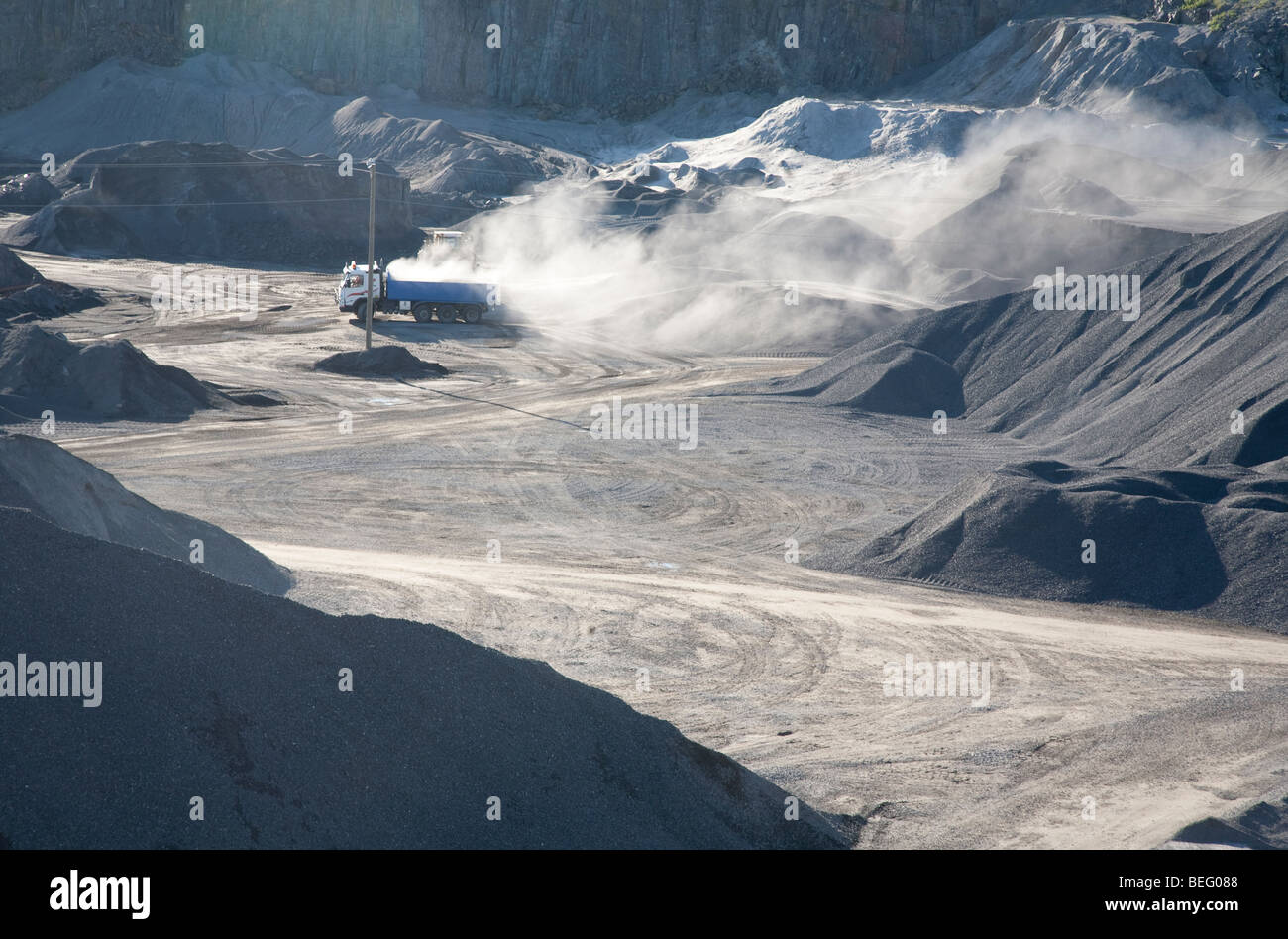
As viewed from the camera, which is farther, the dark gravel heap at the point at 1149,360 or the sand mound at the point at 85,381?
the sand mound at the point at 85,381

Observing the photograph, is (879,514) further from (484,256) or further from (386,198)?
(386,198)

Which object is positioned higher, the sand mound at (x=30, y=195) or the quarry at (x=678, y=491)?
the sand mound at (x=30, y=195)

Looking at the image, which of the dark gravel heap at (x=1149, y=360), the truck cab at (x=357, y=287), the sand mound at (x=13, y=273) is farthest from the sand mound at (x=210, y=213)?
the dark gravel heap at (x=1149, y=360)

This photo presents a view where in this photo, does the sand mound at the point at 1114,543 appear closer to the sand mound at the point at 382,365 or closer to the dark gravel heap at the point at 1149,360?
the dark gravel heap at the point at 1149,360

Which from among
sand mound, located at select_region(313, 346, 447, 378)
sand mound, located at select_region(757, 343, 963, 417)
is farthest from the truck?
sand mound, located at select_region(757, 343, 963, 417)

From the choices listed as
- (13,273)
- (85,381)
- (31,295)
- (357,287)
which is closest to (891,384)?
(85,381)

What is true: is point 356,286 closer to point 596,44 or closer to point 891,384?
point 891,384

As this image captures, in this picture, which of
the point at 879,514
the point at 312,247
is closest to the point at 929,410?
the point at 879,514
